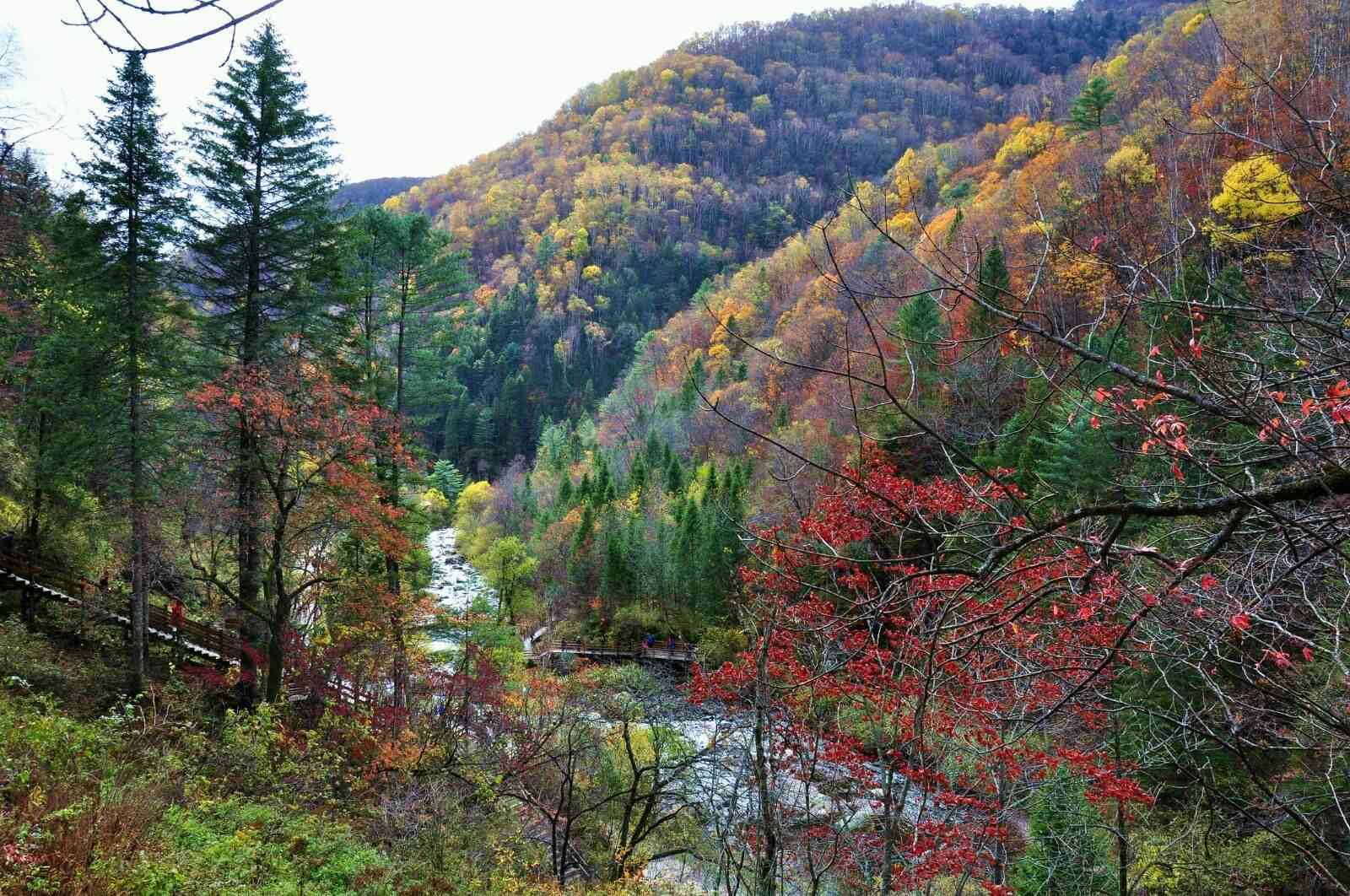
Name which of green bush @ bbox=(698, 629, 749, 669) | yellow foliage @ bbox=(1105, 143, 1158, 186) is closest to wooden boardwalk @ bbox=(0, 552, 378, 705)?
green bush @ bbox=(698, 629, 749, 669)

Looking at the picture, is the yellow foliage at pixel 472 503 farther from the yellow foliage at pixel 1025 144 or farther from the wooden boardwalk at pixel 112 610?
the yellow foliage at pixel 1025 144

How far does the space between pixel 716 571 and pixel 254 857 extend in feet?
73.4

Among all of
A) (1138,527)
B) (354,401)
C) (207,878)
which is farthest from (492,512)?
(207,878)

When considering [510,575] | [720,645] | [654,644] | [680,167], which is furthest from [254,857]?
[680,167]

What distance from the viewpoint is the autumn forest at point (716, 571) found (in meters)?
2.38

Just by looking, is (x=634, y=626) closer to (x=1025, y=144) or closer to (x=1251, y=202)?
(x=1251, y=202)

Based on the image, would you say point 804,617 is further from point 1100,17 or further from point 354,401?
point 1100,17

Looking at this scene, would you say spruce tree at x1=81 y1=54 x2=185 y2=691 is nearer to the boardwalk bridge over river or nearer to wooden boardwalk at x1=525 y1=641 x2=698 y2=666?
the boardwalk bridge over river

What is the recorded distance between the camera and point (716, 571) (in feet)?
88.9

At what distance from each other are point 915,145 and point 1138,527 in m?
132

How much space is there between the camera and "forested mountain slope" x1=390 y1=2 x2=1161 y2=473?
8988 cm

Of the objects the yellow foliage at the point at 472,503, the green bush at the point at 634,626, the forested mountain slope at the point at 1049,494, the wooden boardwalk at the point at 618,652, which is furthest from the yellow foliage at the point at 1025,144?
the yellow foliage at the point at 472,503

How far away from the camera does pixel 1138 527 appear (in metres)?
14.1

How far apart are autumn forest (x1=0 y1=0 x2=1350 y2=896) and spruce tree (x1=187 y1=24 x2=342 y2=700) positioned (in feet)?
0.30
